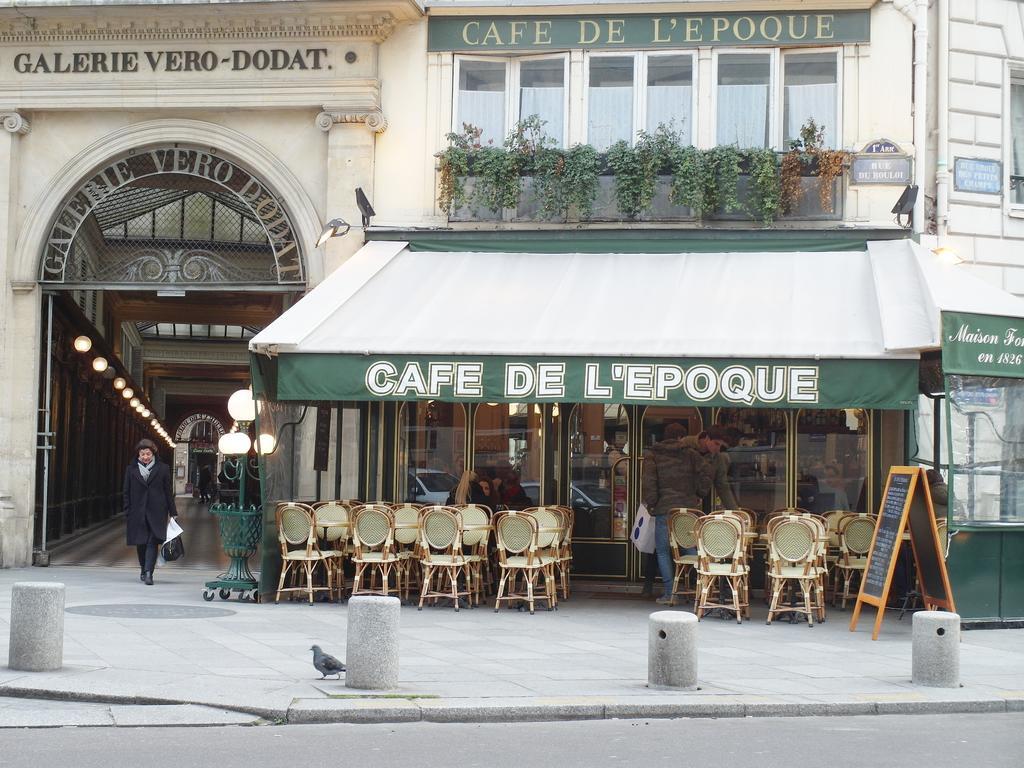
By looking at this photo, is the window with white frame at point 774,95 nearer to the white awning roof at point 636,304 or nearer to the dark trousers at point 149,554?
the white awning roof at point 636,304

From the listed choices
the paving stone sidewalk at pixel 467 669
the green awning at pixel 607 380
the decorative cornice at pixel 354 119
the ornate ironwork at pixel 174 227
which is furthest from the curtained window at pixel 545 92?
the paving stone sidewalk at pixel 467 669

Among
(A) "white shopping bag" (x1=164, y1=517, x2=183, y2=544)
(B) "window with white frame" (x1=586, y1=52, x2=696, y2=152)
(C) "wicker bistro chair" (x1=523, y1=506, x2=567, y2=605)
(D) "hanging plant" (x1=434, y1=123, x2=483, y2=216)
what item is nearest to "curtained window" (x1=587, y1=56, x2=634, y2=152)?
(B) "window with white frame" (x1=586, y1=52, x2=696, y2=152)

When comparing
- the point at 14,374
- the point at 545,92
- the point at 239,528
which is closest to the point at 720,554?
the point at 239,528

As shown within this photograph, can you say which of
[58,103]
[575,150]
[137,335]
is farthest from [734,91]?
[137,335]

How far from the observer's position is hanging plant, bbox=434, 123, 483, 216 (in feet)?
52.6

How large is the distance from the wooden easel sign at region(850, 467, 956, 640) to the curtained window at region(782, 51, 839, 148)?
522 cm

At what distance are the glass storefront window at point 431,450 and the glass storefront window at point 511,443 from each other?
23 centimetres

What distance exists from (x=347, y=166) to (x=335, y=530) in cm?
474

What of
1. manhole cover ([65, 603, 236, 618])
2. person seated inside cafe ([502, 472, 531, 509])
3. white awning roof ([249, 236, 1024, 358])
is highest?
white awning roof ([249, 236, 1024, 358])

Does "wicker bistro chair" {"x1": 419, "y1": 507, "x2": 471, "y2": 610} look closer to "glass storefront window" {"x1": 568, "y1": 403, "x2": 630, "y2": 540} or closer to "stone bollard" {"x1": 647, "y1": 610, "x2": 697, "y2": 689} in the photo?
"glass storefront window" {"x1": 568, "y1": 403, "x2": 630, "y2": 540}

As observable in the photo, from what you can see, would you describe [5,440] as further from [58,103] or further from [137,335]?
[137,335]

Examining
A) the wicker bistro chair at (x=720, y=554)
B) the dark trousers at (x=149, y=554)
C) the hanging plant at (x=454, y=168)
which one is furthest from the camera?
the hanging plant at (x=454, y=168)

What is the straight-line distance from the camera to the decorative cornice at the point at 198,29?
53.2 feet

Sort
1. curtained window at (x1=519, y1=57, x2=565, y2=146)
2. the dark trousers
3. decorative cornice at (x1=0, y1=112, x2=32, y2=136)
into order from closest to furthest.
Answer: the dark trousers < curtained window at (x1=519, y1=57, x2=565, y2=146) < decorative cornice at (x1=0, y1=112, x2=32, y2=136)
